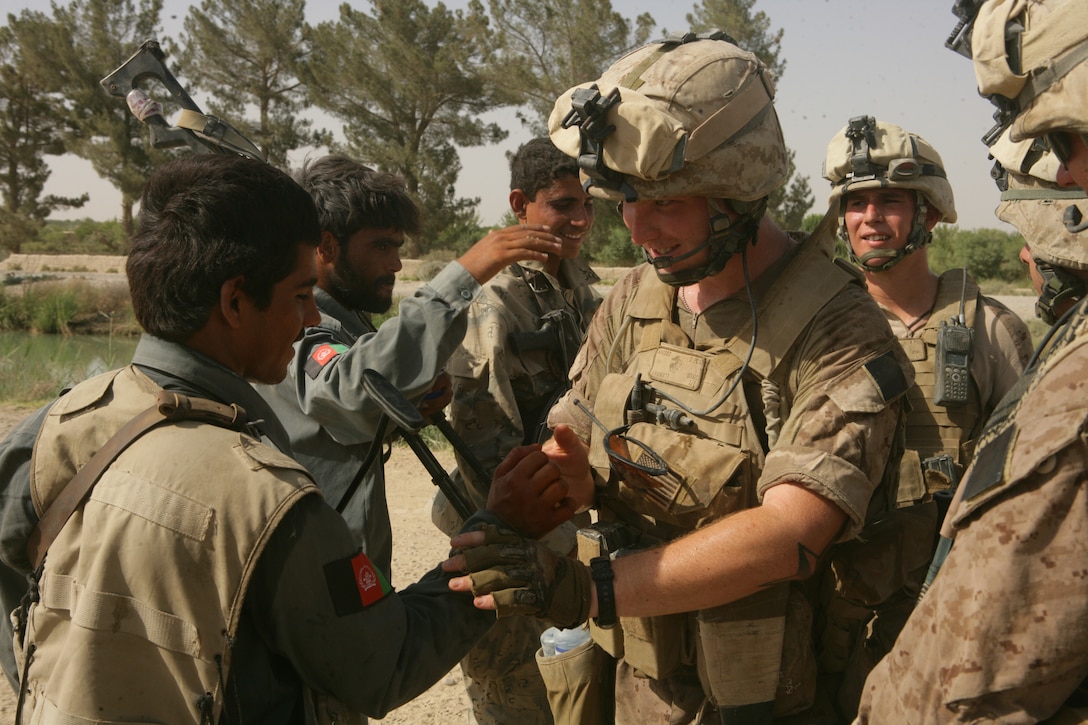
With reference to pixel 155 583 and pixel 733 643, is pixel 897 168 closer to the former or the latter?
pixel 733 643

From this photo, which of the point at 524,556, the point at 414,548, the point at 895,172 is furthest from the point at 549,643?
the point at 414,548

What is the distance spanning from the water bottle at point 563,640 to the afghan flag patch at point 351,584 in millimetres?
1018

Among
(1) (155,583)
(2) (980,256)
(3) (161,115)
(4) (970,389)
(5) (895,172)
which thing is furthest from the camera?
(2) (980,256)

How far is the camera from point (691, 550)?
6.77 feet

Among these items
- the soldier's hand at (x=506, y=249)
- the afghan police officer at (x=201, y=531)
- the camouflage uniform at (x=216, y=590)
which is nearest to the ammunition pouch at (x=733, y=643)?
the afghan police officer at (x=201, y=531)

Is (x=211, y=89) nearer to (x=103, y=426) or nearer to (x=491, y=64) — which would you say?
(x=491, y=64)

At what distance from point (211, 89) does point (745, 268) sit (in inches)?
1841

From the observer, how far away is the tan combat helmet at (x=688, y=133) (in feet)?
7.34

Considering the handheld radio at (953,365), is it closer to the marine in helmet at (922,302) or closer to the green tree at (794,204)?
the marine in helmet at (922,302)

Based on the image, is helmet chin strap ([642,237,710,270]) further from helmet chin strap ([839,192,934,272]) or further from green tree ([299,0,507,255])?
green tree ([299,0,507,255])

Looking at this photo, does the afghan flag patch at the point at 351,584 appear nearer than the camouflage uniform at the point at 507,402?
Yes

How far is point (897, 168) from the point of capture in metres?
3.94

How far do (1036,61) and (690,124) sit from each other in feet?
2.96

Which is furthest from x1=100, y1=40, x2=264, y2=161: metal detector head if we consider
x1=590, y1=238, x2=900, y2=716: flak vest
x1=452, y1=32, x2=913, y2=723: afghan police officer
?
x1=590, y1=238, x2=900, y2=716: flak vest
